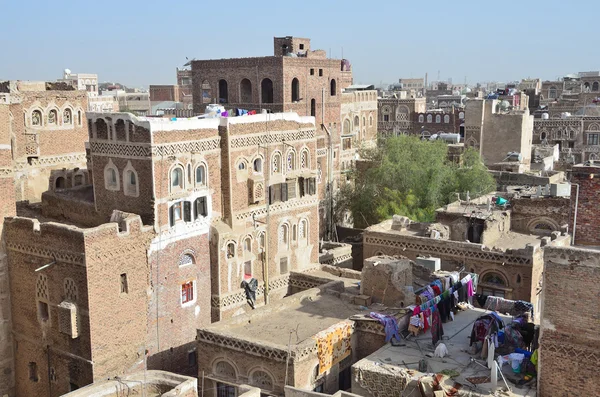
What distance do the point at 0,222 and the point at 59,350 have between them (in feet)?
20.7

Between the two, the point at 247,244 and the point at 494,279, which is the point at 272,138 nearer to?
the point at 247,244

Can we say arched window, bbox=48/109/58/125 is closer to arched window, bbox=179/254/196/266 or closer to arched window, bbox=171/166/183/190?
arched window, bbox=171/166/183/190

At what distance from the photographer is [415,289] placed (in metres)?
28.3

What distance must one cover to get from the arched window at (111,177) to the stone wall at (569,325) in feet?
62.1

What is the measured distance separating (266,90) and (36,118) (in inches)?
617

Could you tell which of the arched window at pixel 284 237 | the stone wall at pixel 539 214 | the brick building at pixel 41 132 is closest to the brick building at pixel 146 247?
the arched window at pixel 284 237

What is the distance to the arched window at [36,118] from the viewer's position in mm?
38406

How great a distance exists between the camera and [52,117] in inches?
1559

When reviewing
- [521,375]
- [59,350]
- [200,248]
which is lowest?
[59,350]

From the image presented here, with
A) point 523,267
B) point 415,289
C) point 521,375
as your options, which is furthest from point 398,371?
point 523,267

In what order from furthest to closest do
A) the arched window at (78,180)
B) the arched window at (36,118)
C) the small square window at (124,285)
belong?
the arched window at (78,180), the arched window at (36,118), the small square window at (124,285)

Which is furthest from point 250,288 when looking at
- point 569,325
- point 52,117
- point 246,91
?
point 246,91

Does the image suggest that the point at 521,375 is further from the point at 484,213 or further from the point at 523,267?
the point at 484,213

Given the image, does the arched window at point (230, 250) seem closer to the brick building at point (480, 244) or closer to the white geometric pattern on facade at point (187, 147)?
the white geometric pattern on facade at point (187, 147)
